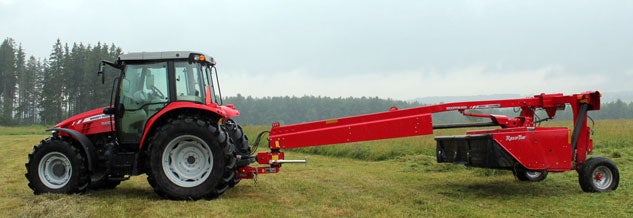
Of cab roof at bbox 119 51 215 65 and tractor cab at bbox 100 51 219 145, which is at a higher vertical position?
→ cab roof at bbox 119 51 215 65

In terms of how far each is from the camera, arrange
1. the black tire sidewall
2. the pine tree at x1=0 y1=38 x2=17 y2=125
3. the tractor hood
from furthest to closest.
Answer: the pine tree at x1=0 y1=38 x2=17 y2=125 < the tractor hood < the black tire sidewall

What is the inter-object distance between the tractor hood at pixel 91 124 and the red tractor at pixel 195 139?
0.02 meters

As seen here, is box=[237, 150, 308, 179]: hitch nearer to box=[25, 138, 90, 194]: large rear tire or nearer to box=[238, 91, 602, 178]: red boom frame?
box=[238, 91, 602, 178]: red boom frame

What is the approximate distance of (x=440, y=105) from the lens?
7539mm

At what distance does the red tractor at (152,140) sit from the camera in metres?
7.17

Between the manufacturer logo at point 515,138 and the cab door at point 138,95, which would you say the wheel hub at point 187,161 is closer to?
the cab door at point 138,95

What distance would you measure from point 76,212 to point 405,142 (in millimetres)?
12767

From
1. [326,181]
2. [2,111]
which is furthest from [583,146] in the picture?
[2,111]

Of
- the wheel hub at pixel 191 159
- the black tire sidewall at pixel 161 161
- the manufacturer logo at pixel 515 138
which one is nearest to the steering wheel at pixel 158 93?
the black tire sidewall at pixel 161 161

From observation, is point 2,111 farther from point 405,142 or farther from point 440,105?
point 440,105

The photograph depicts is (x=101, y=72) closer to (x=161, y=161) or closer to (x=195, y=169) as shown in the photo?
(x=161, y=161)

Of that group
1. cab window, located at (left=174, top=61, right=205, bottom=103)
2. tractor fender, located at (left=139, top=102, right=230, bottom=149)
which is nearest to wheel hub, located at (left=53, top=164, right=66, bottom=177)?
tractor fender, located at (left=139, top=102, right=230, bottom=149)

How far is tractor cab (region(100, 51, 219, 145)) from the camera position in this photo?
768 centimetres

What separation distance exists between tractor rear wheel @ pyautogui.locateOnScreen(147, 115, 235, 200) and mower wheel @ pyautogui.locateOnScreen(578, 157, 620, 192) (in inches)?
207
